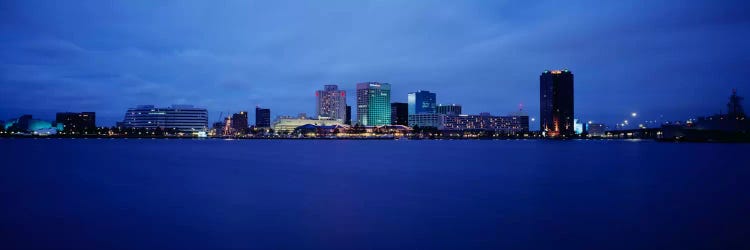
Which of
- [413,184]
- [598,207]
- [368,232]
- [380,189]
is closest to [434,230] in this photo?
[368,232]

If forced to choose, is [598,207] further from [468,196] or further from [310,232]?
[310,232]

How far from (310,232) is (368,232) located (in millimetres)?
1722

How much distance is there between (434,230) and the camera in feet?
51.3

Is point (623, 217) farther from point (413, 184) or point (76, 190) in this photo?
point (76, 190)

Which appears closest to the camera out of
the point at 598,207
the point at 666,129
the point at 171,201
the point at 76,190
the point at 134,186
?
the point at 598,207

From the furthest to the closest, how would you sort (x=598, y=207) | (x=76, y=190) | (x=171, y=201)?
(x=76, y=190) < (x=171, y=201) < (x=598, y=207)

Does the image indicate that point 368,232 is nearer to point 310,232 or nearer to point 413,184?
point 310,232

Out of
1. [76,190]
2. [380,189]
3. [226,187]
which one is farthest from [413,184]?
[76,190]

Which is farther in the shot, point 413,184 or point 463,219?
point 413,184

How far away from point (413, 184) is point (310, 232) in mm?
15295

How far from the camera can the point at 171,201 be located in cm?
2288

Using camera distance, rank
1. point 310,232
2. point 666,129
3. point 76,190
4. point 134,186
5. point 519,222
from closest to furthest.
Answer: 1. point 310,232
2. point 519,222
3. point 76,190
4. point 134,186
5. point 666,129

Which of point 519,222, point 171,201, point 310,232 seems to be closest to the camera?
point 310,232

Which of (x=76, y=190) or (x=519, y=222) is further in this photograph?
(x=76, y=190)
